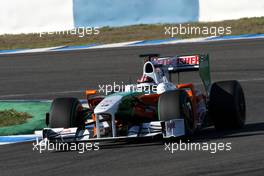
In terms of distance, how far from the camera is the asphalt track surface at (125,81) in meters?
8.12

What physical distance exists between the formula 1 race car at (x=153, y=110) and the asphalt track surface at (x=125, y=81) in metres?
0.19

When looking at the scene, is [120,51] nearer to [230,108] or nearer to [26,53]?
[26,53]

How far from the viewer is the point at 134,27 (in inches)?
991

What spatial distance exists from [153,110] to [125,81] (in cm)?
657

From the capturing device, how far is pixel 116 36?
24.6 meters

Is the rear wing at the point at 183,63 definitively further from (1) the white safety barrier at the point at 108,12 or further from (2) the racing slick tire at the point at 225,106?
(1) the white safety barrier at the point at 108,12

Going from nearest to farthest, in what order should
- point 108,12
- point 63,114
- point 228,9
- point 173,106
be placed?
point 173,106 → point 63,114 → point 228,9 → point 108,12

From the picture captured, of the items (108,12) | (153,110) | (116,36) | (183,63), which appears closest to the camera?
(153,110)

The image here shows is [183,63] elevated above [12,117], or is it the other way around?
[183,63]

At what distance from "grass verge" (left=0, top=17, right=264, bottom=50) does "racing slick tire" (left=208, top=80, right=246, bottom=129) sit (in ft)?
42.5

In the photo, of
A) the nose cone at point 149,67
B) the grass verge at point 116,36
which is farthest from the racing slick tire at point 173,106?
the grass verge at point 116,36

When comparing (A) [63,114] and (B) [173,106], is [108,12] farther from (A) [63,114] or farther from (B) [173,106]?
(B) [173,106]

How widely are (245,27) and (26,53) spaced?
Answer: 234 inches

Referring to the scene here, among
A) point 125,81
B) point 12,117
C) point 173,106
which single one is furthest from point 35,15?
point 173,106
